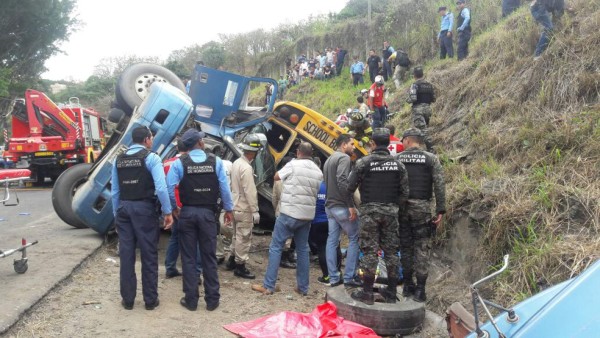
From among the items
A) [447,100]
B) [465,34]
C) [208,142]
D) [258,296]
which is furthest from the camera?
[465,34]

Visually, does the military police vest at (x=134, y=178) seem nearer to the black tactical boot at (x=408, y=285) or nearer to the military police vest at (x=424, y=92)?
the black tactical boot at (x=408, y=285)

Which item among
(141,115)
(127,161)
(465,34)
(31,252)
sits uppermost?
(465,34)

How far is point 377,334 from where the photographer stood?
4.48 m

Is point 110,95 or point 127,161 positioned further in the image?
point 110,95

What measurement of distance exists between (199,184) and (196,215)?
0.30m

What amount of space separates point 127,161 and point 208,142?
2.85 m

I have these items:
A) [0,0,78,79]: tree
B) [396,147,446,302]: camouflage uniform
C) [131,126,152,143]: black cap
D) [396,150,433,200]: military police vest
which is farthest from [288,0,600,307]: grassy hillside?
[0,0,78,79]: tree

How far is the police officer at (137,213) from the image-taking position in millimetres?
4605

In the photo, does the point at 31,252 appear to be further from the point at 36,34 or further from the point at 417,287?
the point at 36,34

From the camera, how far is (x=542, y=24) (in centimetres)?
763

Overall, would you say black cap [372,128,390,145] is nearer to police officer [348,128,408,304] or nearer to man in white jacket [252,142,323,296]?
police officer [348,128,408,304]

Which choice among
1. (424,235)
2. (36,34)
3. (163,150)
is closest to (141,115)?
(163,150)

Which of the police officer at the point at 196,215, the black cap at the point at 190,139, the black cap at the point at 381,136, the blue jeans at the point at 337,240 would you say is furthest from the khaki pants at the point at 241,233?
the black cap at the point at 381,136

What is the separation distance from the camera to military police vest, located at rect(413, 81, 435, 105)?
791 cm
